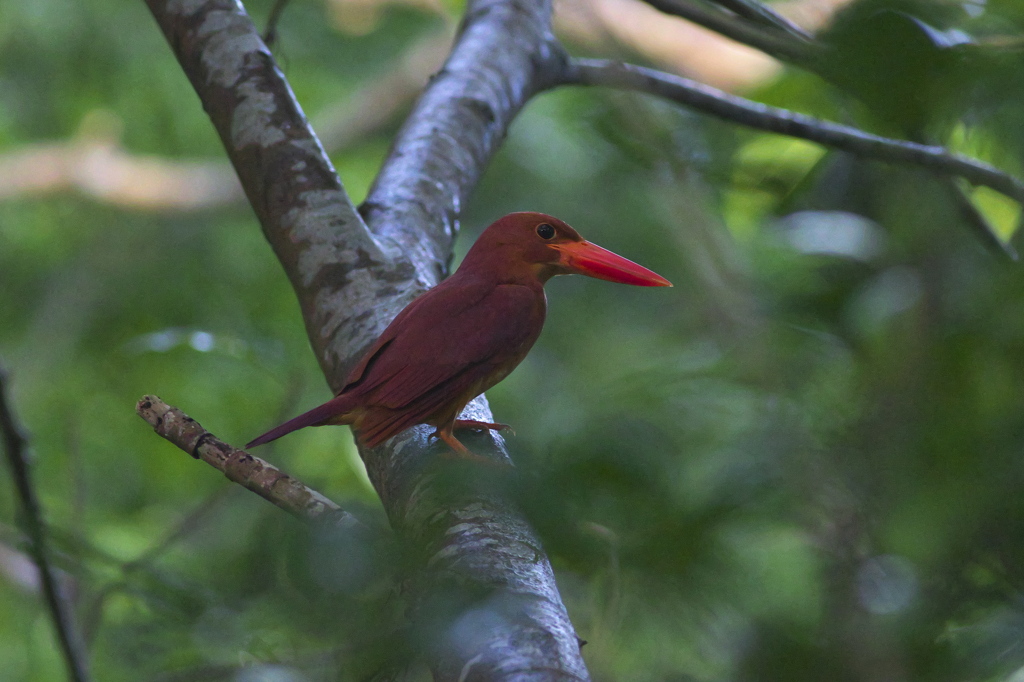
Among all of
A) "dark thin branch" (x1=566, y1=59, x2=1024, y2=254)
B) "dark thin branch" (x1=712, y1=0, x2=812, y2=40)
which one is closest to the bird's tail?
"dark thin branch" (x1=566, y1=59, x2=1024, y2=254)

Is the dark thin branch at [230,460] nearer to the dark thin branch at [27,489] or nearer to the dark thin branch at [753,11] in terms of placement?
the dark thin branch at [27,489]

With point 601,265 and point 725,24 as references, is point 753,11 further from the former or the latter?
point 601,265

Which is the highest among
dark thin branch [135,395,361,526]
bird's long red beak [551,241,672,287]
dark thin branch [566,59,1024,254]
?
dark thin branch [566,59,1024,254]

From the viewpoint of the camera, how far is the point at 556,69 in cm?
274

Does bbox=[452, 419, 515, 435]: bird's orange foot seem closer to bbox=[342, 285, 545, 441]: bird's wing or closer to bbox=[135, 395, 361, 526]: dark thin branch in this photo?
bbox=[342, 285, 545, 441]: bird's wing

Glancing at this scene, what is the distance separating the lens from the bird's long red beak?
1.78 m

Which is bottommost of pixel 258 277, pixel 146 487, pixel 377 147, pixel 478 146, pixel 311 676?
pixel 146 487

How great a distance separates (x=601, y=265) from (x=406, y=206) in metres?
0.54

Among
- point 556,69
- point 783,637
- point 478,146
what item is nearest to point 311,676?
point 783,637

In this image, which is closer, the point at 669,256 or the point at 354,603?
the point at 354,603

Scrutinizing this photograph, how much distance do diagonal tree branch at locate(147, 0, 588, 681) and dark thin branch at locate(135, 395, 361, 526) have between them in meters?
0.15

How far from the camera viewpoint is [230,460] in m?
1.10

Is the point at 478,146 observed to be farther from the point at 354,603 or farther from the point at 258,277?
the point at 258,277

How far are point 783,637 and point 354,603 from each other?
23 cm
